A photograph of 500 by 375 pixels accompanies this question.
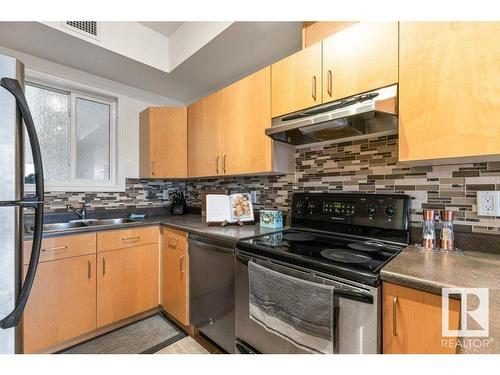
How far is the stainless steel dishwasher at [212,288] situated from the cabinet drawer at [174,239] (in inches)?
3.7

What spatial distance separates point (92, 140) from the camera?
241 centimetres

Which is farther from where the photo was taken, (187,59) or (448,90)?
(187,59)

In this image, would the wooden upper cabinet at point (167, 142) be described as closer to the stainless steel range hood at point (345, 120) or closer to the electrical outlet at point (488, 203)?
the stainless steel range hood at point (345, 120)

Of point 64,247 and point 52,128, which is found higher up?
point 52,128

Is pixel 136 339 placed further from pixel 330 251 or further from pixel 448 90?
pixel 448 90

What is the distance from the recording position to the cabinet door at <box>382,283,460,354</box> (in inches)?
30.0

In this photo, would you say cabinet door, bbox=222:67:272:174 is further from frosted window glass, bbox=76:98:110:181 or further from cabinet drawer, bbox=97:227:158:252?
frosted window glass, bbox=76:98:110:181

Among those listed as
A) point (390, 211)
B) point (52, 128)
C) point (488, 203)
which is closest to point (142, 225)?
point (52, 128)

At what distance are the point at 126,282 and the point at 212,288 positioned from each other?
0.81 meters

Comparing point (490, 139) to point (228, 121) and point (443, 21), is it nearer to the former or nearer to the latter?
point (443, 21)

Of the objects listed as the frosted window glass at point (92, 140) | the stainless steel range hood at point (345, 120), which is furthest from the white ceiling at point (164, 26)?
the stainless steel range hood at point (345, 120)

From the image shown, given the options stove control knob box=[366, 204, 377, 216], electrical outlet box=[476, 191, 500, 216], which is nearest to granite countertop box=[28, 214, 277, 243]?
stove control knob box=[366, 204, 377, 216]

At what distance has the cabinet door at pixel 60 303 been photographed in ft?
4.91

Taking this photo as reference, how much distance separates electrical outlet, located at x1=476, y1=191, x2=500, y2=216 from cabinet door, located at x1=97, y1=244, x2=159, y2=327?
2179 millimetres
